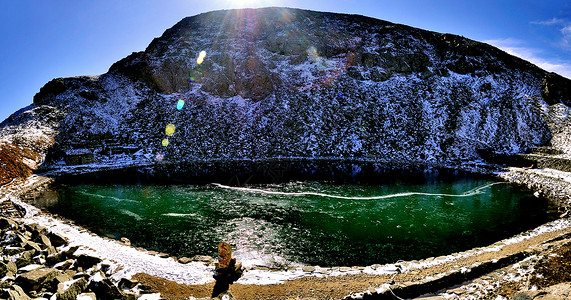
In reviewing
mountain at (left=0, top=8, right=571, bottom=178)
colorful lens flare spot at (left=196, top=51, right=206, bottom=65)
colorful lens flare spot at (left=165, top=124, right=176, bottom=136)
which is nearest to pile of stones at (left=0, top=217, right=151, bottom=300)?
mountain at (left=0, top=8, right=571, bottom=178)

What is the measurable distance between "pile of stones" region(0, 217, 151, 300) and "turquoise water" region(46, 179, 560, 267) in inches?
131

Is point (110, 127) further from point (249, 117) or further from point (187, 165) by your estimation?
point (249, 117)

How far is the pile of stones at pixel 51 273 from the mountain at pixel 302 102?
2459 centimetres

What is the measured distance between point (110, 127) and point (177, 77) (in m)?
15.0

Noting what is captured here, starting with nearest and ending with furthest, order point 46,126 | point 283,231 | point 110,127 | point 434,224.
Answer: point 283,231, point 434,224, point 46,126, point 110,127

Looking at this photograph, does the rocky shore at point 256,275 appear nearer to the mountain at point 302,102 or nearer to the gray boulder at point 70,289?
the gray boulder at point 70,289

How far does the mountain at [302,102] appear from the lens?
3747 centimetres

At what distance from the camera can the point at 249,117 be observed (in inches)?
1713

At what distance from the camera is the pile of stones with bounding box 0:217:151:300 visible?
8.07m

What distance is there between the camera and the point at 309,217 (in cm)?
1827

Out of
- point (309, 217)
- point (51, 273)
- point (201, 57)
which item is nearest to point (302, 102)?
point (201, 57)

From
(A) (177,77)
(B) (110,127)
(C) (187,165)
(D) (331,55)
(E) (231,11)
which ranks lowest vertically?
(C) (187,165)

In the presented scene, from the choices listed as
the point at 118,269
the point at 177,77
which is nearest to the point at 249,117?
the point at 177,77

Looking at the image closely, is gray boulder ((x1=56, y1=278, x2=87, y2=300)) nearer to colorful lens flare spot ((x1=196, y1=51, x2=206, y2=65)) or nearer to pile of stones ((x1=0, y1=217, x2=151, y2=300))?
pile of stones ((x1=0, y1=217, x2=151, y2=300))
